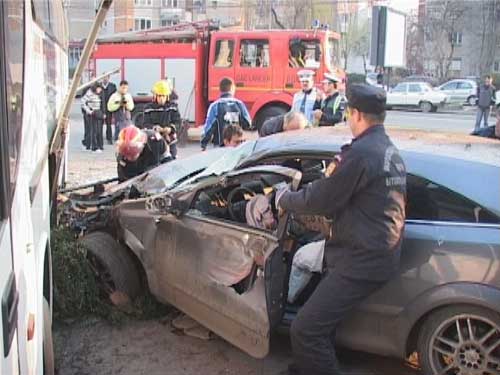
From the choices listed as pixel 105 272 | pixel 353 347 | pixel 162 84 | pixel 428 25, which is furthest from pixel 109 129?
pixel 428 25

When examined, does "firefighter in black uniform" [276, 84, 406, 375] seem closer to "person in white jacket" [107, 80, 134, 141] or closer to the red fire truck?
"person in white jacket" [107, 80, 134, 141]

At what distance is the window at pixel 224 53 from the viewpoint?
1666cm

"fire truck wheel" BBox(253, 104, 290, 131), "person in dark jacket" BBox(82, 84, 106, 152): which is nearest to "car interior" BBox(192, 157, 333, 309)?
"person in dark jacket" BBox(82, 84, 106, 152)

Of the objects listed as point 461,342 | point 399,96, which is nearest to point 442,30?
point 399,96

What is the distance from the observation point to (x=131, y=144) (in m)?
6.27

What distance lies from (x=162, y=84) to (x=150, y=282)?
254 inches

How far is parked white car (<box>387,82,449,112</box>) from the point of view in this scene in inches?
1261

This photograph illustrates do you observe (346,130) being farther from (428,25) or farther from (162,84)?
(428,25)

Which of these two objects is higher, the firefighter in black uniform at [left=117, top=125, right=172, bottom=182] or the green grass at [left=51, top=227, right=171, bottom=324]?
the firefighter in black uniform at [left=117, top=125, right=172, bottom=182]

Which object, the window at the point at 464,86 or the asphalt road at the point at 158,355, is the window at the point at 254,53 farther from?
the window at the point at 464,86

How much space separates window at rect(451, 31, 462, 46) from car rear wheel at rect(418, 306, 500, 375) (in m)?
53.2

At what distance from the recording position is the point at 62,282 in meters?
4.79

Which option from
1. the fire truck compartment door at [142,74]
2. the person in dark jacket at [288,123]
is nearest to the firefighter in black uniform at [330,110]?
the person in dark jacket at [288,123]

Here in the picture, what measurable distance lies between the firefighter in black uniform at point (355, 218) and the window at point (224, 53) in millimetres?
→ 13366
